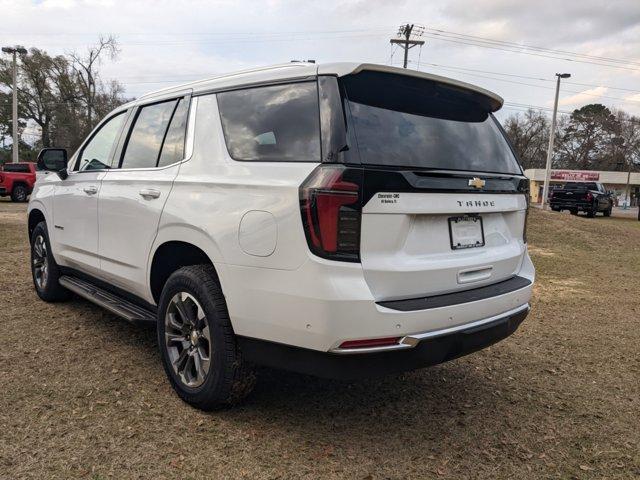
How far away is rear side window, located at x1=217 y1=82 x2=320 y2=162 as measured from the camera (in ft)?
8.48

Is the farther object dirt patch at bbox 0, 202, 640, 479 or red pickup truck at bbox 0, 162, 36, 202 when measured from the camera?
red pickup truck at bbox 0, 162, 36, 202

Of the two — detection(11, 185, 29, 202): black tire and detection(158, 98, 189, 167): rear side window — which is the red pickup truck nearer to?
detection(11, 185, 29, 202): black tire

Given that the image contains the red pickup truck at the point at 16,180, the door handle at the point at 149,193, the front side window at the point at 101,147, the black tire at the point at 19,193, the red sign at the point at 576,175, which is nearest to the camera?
the door handle at the point at 149,193

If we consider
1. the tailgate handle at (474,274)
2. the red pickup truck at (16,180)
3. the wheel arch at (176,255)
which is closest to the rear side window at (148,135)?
the wheel arch at (176,255)

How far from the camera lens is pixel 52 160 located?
4992 mm

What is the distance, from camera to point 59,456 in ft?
8.50

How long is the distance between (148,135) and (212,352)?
5.85ft

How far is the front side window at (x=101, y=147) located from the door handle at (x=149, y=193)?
90 centimetres

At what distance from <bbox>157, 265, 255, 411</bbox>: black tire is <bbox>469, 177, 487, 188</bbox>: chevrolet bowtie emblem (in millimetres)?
1493

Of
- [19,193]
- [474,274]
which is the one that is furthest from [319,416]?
[19,193]

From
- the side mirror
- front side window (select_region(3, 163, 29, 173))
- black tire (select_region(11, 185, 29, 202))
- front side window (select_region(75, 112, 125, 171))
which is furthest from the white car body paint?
front side window (select_region(3, 163, 29, 173))

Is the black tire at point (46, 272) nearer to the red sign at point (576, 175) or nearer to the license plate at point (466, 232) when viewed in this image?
the license plate at point (466, 232)

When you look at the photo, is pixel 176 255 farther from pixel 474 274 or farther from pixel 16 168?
pixel 16 168

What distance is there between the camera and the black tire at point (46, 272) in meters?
5.07
